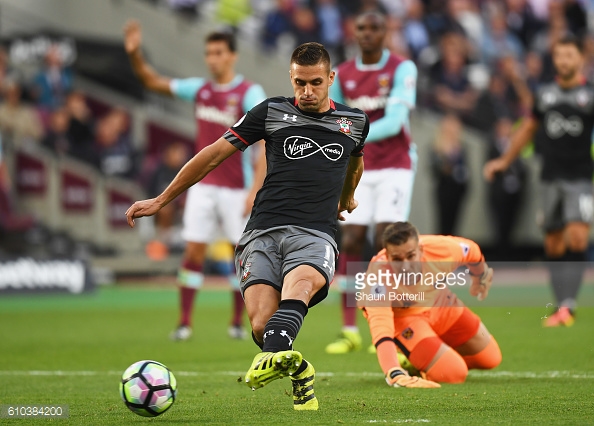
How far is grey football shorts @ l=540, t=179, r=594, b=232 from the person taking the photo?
11.9 meters

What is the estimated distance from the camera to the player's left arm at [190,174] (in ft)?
20.2

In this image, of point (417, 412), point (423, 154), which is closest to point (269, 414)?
point (417, 412)

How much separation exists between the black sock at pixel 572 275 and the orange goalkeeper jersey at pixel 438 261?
4.58 meters

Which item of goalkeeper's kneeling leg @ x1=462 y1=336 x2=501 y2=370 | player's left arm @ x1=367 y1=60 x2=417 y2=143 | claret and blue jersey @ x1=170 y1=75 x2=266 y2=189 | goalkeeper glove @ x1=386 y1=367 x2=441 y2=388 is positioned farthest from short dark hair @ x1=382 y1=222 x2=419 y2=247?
claret and blue jersey @ x1=170 y1=75 x2=266 y2=189

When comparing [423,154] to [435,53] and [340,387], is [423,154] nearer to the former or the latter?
[435,53]

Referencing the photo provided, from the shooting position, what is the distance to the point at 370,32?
31.8 feet

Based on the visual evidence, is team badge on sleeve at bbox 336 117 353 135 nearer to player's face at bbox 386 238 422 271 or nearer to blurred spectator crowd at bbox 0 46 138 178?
player's face at bbox 386 238 422 271

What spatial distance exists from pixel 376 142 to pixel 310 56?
3.73 metres

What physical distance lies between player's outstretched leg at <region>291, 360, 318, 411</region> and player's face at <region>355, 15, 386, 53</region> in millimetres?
4391

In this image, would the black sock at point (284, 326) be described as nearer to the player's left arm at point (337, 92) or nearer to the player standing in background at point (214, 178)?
the player's left arm at point (337, 92)

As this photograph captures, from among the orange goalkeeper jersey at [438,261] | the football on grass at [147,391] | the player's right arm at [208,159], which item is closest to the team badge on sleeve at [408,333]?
the orange goalkeeper jersey at [438,261]

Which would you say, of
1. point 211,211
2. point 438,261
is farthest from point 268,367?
point 211,211

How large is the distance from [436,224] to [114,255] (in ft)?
19.3

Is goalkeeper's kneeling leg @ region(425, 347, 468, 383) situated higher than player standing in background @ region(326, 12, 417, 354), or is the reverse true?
player standing in background @ region(326, 12, 417, 354)
